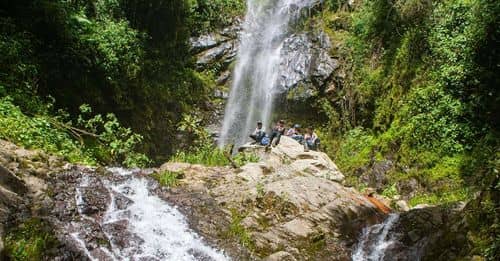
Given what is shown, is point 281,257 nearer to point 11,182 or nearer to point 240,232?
point 240,232

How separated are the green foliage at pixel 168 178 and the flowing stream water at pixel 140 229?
24.9 inches

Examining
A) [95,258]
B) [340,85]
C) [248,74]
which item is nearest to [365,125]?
[340,85]

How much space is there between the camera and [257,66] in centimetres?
1953

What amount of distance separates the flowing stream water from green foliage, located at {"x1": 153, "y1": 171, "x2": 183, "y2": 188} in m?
0.63

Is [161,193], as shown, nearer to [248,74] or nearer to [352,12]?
[248,74]

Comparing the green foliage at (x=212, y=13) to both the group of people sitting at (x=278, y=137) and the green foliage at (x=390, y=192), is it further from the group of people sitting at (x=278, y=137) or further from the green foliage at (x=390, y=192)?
the green foliage at (x=390, y=192)

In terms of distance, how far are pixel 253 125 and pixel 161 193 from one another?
932cm

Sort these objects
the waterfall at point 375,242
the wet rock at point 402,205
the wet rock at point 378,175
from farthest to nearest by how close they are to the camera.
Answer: the wet rock at point 378,175 → the wet rock at point 402,205 → the waterfall at point 375,242

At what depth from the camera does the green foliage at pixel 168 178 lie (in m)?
9.53

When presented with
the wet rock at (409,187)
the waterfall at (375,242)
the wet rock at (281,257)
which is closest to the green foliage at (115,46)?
the wet rock at (281,257)

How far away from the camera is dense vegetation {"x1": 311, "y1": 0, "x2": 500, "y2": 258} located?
38.8 feet

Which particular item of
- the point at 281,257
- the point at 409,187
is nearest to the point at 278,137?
the point at 409,187

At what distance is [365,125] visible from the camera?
16.0 metres

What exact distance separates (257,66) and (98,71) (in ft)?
27.2
